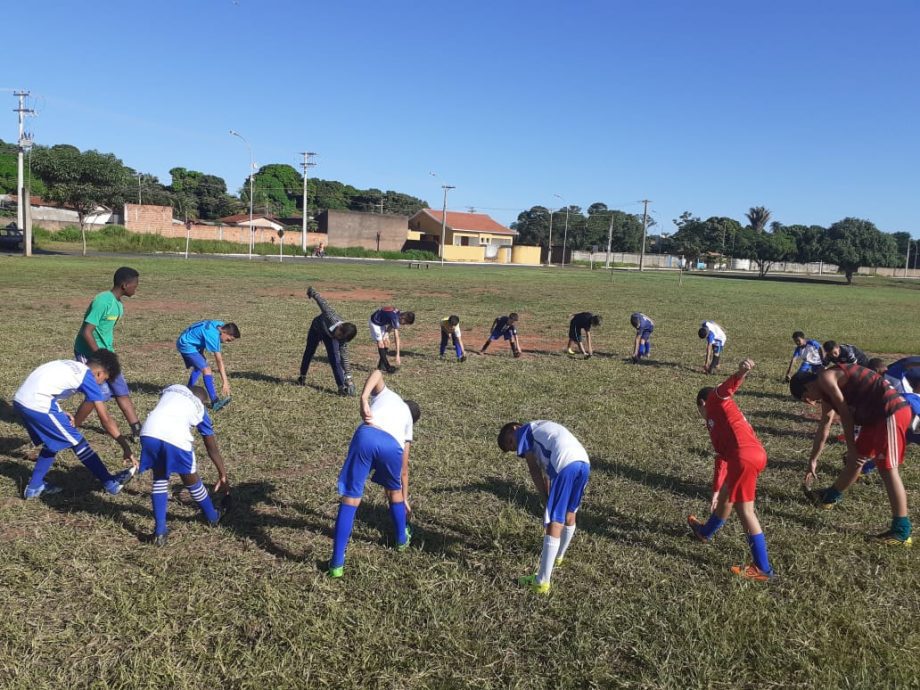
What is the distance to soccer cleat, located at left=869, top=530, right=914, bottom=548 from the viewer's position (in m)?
5.26

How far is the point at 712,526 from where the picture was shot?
204 inches

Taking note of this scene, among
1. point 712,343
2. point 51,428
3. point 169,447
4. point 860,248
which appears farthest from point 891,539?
point 860,248

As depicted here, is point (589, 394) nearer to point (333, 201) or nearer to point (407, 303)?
point (407, 303)

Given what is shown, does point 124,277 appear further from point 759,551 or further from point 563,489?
point 759,551

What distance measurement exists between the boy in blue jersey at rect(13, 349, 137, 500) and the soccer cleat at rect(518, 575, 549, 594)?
377 cm

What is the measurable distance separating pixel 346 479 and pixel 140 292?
70.4ft

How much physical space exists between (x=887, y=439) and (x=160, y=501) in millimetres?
5899

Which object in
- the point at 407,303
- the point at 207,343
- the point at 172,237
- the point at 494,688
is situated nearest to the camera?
the point at 494,688

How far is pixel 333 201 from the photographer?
10662 centimetres

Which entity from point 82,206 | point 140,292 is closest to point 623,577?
point 140,292

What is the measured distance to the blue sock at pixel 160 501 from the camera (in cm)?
476

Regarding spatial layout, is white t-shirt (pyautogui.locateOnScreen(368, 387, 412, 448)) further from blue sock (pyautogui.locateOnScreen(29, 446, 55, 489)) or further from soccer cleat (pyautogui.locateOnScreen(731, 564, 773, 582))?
blue sock (pyautogui.locateOnScreen(29, 446, 55, 489))

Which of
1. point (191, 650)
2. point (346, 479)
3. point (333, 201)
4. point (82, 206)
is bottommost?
point (191, 650)

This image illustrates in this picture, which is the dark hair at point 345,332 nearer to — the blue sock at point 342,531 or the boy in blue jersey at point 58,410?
the boy in blue jersey at point 58,410
